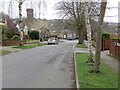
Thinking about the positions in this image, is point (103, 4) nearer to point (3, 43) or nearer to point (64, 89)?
point (64, 89)

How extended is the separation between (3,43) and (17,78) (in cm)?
2957

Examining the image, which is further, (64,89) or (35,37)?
(35,37)

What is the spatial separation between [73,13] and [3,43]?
15309mm

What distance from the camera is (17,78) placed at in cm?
970

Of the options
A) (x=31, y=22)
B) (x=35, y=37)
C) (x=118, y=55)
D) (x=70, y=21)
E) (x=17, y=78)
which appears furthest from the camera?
(x=31, y=22)

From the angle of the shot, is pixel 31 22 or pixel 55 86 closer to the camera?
pixel 55 86

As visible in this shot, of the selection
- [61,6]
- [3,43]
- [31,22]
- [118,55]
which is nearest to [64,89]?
[118,55]

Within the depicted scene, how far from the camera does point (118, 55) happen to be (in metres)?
17.8

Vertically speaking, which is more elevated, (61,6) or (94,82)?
(61,6)

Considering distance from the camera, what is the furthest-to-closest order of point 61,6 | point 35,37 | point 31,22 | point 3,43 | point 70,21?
1. point 31,22
2. point 35,37
3. point 70,21
4. point 61,6
5. point 3,43

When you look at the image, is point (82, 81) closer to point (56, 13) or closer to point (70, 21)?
point (56, 13)

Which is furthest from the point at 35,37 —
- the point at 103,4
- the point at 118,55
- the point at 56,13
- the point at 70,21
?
the point at 103,4

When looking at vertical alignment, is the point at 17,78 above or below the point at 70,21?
below

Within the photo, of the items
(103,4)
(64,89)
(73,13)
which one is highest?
(73,13)
